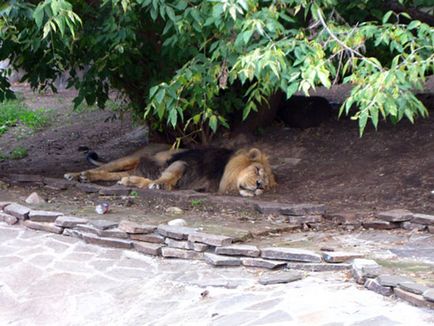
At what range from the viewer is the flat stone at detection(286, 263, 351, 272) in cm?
593

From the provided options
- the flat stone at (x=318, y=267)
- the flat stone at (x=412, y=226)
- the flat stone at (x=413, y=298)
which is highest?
the flat stone at (x=413, y=298)

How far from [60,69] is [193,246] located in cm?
478

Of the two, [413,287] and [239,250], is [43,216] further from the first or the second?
[413,287]

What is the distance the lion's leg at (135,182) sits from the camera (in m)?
9.71

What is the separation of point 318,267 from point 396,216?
169 centimetres

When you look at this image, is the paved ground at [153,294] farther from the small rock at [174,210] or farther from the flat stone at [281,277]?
the small rock at [174,210]

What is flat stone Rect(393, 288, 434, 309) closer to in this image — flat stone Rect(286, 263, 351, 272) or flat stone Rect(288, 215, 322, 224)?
flat stone Rect(286, 263, 351, 272)

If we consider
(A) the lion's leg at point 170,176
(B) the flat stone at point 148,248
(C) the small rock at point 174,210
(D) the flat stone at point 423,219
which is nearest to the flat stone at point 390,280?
(D) the flat stone at point 423,219

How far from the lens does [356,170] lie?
9.54 m

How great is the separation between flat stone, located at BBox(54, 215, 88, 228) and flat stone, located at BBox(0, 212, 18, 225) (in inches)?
21.3

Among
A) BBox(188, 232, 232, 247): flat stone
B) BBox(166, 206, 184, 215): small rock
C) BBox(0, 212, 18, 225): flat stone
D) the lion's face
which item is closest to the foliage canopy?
BBox(188, 232, 232, 247): flat stone

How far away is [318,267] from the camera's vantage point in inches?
237

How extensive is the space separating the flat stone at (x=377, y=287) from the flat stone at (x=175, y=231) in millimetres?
1926

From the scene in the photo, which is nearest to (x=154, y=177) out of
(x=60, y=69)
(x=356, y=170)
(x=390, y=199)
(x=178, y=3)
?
(x=60, y=69)
